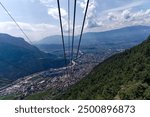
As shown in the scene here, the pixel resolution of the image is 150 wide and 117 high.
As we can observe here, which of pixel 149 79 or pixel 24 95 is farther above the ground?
pixel 149 79

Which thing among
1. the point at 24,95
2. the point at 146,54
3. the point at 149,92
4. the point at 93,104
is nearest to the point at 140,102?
the point at 93,104

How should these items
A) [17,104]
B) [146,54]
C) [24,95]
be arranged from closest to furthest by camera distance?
1. [17,104]
2. [146,54]
3. [24,95]

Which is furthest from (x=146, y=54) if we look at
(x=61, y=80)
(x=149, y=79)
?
(x=61, y=80)

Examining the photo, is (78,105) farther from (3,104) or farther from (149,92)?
(149,92)

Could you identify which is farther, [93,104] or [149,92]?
[149,92]

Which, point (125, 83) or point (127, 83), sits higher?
point (127, 83)

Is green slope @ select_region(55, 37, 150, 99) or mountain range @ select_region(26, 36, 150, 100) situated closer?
green slope @ select_region(55, 37, 150, 99)

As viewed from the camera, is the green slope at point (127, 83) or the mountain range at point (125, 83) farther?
the mountain range at point (125, 83)

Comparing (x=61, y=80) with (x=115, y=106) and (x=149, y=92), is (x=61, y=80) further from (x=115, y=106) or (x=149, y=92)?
(x=115, y=106)

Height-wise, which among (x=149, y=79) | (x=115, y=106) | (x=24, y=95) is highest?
(x=115, y=106)

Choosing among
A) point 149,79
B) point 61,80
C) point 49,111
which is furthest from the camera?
point 61,80

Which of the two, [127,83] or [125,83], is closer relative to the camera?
[127,83]
